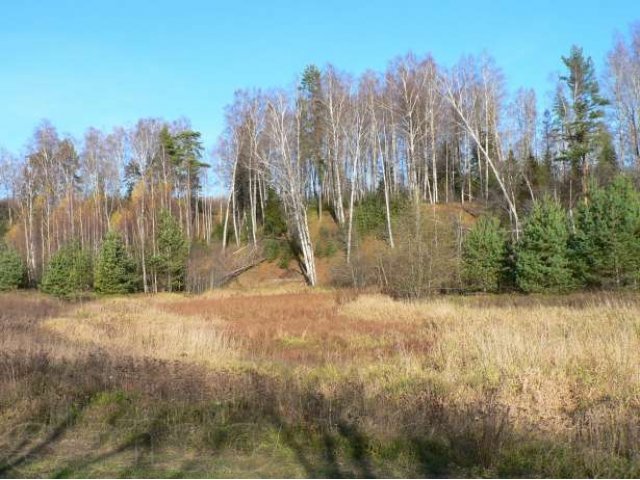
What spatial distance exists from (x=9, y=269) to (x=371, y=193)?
32.1m

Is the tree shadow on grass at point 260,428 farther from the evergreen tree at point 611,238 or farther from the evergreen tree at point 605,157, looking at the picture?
the evergreen tree at point 605,157

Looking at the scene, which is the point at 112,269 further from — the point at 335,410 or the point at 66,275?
the point at 335,410

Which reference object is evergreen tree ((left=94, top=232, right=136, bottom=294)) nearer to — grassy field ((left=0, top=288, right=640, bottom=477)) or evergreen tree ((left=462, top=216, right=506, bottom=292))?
evergreen tree ((left=462, top=216, right=506, bottom=292))

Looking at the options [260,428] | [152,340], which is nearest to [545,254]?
[152,340]

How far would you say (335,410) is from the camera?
655 centimetres

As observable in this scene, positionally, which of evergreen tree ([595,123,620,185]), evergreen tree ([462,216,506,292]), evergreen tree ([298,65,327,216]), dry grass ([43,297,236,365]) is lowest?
dry grass ([43,297,236,365])

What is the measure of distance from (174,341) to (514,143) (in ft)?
142

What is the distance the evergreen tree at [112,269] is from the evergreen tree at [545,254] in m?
28.7

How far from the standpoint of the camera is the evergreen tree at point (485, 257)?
3256 centimetres

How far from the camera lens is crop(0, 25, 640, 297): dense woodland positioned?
95.2ft

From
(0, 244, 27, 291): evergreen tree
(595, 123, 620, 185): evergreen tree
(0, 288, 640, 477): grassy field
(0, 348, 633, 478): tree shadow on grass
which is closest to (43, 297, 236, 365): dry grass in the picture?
(0, 288, 640, 477): grassy field

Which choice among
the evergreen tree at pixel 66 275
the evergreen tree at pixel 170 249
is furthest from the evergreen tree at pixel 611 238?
the evergreen tree at pixel 66 275

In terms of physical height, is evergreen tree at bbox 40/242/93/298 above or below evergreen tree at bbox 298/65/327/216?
below

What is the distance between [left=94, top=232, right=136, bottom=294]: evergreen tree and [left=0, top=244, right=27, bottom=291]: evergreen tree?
32.3 ft
